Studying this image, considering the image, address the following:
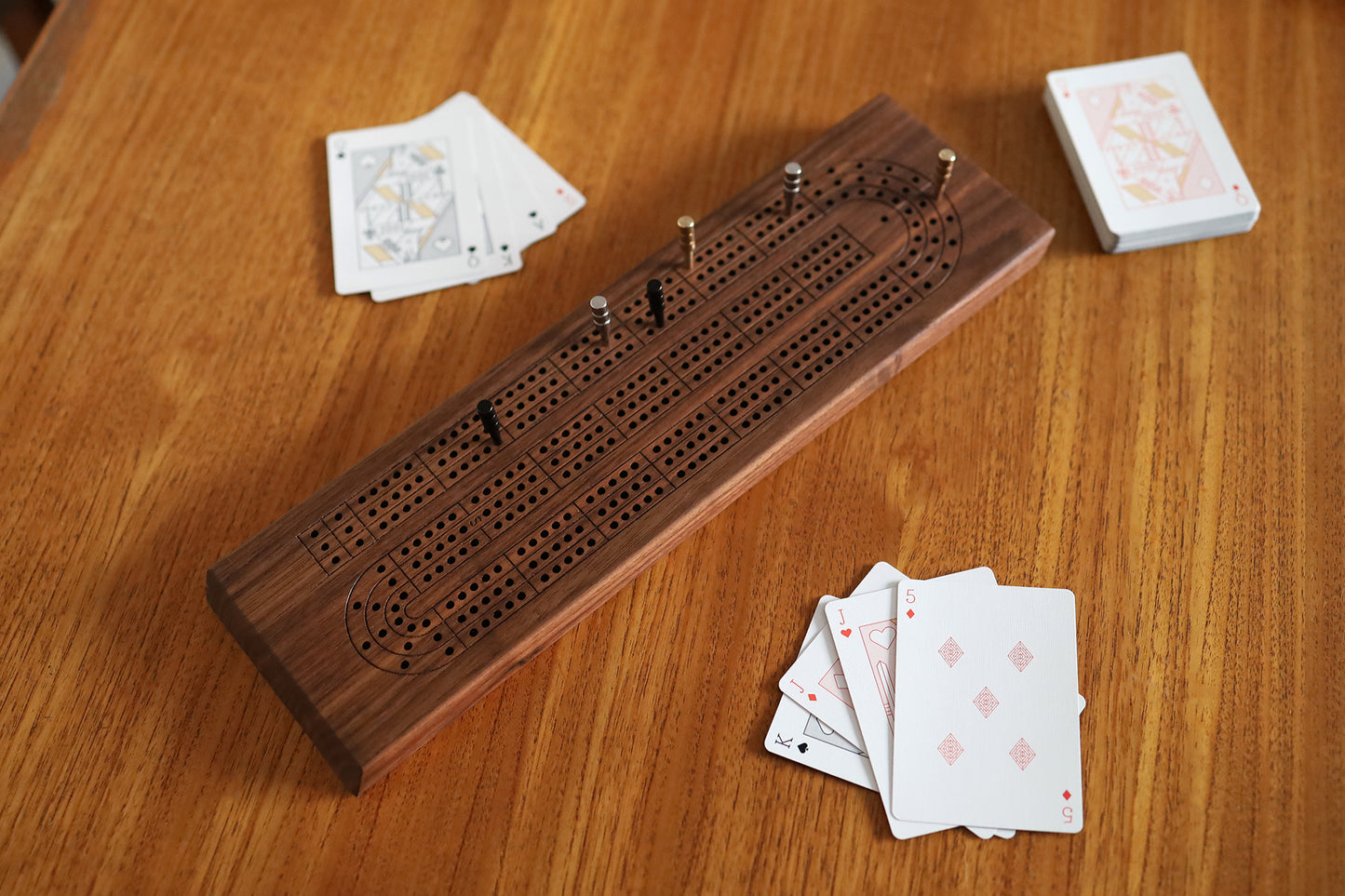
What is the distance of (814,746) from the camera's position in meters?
1.14

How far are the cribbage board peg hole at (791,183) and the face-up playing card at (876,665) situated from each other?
522 millimetres

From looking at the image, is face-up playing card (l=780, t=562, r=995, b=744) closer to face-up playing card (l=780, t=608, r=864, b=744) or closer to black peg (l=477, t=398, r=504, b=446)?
face-up playing card (l=780, t=608, r=864, b=744)

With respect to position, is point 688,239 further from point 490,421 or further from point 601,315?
point 490,421

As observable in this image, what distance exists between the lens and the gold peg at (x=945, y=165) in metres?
1.32

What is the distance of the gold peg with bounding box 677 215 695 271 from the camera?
4.18ft

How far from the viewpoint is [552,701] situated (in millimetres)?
1173

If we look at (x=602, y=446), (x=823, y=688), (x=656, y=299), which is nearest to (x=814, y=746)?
(x=823, y=688)

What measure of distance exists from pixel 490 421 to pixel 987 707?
→ 641 mm

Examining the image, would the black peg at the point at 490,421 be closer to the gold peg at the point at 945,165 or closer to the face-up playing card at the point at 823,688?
the face-up playing card at the point at 823,688

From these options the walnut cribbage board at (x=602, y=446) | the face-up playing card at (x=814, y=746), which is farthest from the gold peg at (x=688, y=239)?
the face-up playing card at (x=814, y=746)

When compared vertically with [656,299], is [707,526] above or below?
below

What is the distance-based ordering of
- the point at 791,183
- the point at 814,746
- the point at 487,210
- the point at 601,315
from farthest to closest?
1. the point at 487,210
2. the point at 791,183
3. the point at 601,315
4. the point at 814,746

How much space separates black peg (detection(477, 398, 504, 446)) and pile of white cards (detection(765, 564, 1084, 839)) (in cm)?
43

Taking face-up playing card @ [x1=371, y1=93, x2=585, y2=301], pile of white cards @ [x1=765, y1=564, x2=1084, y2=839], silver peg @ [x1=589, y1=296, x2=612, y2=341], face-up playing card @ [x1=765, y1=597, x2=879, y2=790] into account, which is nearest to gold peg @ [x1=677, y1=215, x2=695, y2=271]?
silver peg @ [x1=589, y1=296, x2=612, y2=341]
